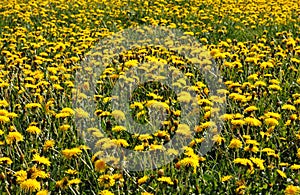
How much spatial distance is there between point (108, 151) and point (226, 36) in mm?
4838

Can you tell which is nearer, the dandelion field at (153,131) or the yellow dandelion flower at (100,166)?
the yellow dandelion flower at (100,166)

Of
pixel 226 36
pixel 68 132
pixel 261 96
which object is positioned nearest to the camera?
pixel 68 132

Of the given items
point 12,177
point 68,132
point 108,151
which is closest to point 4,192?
point 12,177

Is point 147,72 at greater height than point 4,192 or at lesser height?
greater

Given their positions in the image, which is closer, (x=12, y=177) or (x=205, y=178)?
(x=12, y=177)

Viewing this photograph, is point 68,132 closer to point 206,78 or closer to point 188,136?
point 188,136

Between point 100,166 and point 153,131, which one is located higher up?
point 100,166

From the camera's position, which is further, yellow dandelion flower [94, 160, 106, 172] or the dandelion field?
the dandelion field

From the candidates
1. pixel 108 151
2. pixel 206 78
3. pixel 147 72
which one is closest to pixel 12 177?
pixel 108 151

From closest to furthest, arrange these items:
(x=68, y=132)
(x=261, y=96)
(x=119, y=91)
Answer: (x=68, y=132), (x=261, y=96), (x=119, y=91)

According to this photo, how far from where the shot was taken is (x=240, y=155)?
3756 millimetres

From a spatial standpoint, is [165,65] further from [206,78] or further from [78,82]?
[78,82]

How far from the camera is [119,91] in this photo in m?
5.04

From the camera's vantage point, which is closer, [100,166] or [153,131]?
[100,166]
